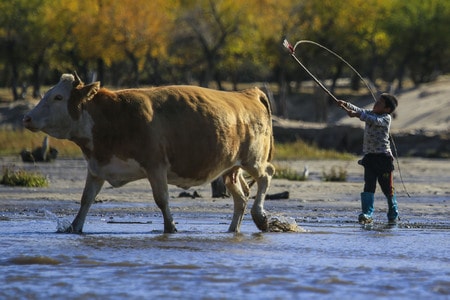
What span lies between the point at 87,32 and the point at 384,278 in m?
64.0

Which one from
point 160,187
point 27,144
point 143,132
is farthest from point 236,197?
point 27,144

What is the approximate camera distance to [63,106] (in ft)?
42.7

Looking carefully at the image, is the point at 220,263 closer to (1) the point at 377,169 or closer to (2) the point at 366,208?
(2) the point at 366,208

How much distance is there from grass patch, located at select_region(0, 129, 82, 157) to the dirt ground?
9675 millimetres

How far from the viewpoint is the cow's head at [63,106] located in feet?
42.4

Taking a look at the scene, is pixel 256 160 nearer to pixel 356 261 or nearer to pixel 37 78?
pixel 356 261

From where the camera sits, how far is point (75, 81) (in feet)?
42.6

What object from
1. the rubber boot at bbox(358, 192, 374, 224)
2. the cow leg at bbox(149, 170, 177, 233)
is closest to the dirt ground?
the rubber boot at bbox(358, 192, 374, 224)

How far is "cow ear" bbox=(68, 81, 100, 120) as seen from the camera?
12.9 m

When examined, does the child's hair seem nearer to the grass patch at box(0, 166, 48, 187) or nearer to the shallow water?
the shallow water

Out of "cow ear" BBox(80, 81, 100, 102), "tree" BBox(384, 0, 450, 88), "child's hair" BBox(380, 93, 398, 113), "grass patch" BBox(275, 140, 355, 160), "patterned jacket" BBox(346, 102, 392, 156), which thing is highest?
"tree" BBox(384, 0, 450, 88)

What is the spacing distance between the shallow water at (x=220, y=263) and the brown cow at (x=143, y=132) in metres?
0.60

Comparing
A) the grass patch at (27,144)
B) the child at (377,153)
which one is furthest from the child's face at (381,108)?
the grass patch at (27,144)

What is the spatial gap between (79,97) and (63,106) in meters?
0.20
